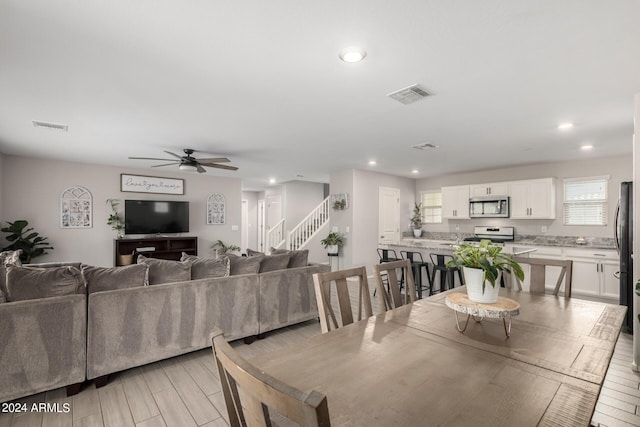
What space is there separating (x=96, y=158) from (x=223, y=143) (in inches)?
117

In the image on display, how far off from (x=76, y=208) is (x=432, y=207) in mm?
8321

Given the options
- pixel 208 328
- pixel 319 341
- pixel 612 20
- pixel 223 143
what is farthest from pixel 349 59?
pixel 223 143

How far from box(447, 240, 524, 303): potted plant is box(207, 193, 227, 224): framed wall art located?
23.7 ft

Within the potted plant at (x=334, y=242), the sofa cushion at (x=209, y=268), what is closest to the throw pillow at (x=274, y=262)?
the sofa cushion at (x=209, y=268)

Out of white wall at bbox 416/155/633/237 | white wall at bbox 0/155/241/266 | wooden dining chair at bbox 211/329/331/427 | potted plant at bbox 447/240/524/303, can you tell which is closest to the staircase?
white wall at bbox 0/155/241/266

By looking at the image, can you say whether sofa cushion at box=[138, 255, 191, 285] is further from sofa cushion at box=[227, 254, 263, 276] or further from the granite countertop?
the granite countertop

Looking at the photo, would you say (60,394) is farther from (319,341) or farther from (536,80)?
(536,80)

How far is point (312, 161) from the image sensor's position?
6.18 m

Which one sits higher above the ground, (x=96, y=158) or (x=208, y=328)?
(x=96, y=158)

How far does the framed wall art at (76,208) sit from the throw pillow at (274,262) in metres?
4.99

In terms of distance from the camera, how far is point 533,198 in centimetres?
621

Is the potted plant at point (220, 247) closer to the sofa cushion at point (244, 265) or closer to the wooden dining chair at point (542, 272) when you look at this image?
the sofa cushion at point (244, 265)

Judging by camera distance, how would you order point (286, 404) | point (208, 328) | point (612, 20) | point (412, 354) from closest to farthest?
point (286, 404)
point (412, 354)
point (612, 20)
point (208, 328)

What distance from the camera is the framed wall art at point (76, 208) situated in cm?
611
